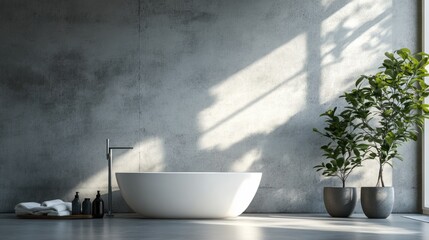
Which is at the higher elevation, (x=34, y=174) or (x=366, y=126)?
(x=366, y=126)

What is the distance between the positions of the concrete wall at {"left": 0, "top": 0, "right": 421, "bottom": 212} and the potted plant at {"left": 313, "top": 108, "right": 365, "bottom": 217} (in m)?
0.34

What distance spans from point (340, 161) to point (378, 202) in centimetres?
47

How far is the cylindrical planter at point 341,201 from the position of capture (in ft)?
20.1

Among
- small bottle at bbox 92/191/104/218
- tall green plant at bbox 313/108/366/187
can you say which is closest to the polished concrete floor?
small bottle at bbox 92/191/104/218

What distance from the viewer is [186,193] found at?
571 cm

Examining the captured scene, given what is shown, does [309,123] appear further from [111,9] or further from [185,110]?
[111,9]

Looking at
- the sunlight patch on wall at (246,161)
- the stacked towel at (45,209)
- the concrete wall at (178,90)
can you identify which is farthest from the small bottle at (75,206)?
the sunlight patch on wall at (246,161)

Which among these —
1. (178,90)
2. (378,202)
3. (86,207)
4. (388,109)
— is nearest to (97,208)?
(86,207)

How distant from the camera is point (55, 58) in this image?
6.64m

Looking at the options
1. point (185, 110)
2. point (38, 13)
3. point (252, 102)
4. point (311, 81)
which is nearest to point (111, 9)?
point (38, 13)

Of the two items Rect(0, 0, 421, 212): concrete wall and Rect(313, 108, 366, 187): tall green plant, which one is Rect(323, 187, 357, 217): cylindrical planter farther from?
Rect(0, 0, 421, 212): concrete wall

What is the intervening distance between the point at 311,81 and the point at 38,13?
2665mm

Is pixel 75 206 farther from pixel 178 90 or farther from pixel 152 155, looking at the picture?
pixel 178 90

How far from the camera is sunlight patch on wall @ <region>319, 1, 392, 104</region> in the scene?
269 inches
